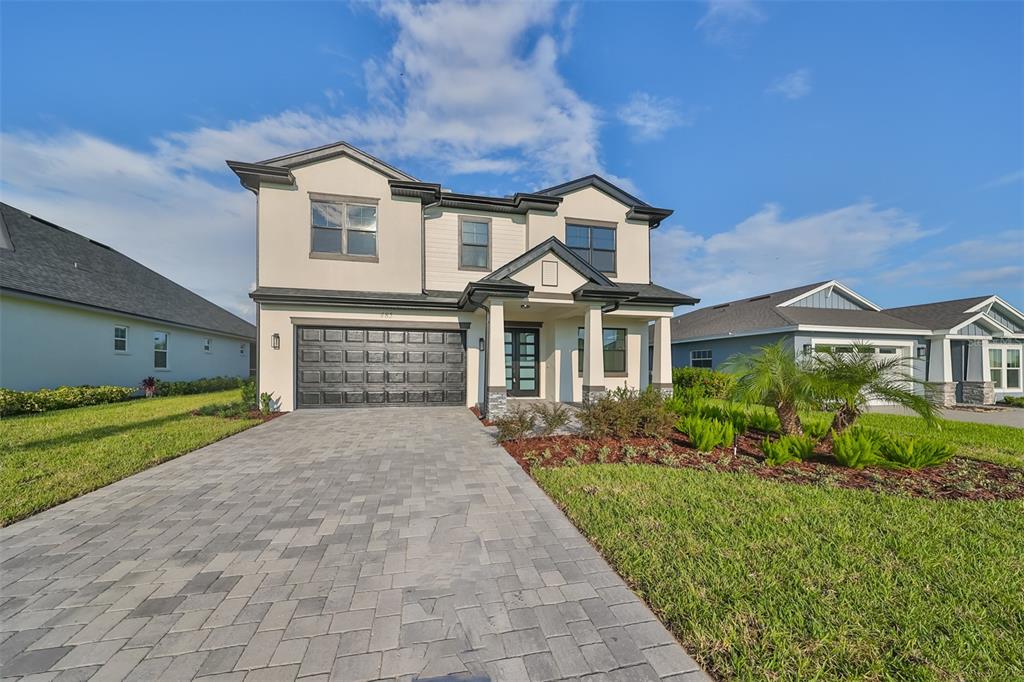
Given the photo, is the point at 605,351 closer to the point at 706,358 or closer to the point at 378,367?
the point at 378,367

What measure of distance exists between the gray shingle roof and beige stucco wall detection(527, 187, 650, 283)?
14.0 metres

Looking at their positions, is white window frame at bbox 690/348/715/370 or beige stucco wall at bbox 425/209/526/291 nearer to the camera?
beige stucco wall at bbox 425/209/526/291

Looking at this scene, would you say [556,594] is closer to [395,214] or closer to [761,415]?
[761,415]

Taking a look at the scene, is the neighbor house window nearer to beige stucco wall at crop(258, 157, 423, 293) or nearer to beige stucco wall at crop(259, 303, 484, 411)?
beige stucco wall at crop(259, 303, 484, 411)

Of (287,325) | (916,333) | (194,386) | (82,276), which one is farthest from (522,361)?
(916,333)

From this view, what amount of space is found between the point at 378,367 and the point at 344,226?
4.46 meters

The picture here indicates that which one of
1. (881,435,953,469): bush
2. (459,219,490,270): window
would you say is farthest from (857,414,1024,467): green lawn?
(459,219,490,270): window

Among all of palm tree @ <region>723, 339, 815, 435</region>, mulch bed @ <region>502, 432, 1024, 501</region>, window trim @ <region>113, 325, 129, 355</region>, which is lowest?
mulch bed @ <region>502, 432, 1024, 501</region>

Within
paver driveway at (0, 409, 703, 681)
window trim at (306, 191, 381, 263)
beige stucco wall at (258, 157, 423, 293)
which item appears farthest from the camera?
window trim at (306, 191, 381, 263)

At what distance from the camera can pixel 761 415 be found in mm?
8312

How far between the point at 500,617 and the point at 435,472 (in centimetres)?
313

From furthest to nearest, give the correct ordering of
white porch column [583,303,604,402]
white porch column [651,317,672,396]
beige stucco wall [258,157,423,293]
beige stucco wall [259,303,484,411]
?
1. white porch column [651,317,672,396]
2. beige stucco wall [258,157,423,293]
3. beige stucco wall [259,303,484,411]
4. white porch column [583,303,604,402]

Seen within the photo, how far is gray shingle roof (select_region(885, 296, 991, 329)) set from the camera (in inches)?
622

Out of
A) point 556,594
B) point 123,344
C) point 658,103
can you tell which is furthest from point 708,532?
point 123,344
